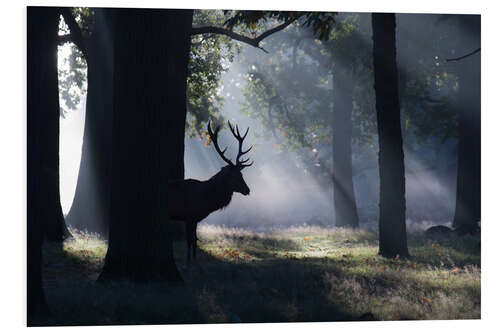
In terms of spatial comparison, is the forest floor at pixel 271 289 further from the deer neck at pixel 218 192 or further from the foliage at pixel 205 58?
the foliage at pixel 205 58

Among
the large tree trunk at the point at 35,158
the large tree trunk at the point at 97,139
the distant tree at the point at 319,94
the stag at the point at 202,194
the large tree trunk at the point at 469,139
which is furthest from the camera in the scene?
the distant tree at the point at 319,94

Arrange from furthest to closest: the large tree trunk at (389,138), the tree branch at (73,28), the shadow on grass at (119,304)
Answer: the tree branch at (73,28) < the large tree trunk at (389,138) < the shadow on grass at (119,304)

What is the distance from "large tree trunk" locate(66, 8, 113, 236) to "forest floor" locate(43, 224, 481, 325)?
240 centimetres

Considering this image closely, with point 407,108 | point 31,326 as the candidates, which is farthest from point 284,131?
point 31,326

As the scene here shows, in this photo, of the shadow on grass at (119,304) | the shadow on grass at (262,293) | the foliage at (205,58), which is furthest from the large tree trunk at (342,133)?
the shadow on grass at (119,304)

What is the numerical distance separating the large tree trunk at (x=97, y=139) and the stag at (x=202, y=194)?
12.6ft

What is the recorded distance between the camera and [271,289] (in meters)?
9.41

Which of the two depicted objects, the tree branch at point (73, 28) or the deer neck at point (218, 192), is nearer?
the deer neck at point (218, 192)

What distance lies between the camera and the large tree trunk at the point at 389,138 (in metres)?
12.4

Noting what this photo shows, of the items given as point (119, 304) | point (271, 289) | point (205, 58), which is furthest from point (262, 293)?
point (205, 58)

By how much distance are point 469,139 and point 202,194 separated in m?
9.49

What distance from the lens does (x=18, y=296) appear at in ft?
27.8

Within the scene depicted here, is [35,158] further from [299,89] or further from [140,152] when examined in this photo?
[299,89]

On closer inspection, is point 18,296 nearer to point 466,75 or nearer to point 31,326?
point 31,326
